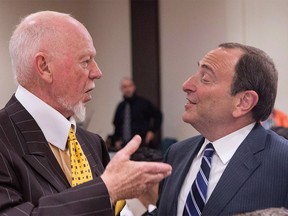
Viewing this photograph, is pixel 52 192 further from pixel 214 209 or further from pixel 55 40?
pixel 214 209

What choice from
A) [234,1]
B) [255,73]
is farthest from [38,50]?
[234,1]

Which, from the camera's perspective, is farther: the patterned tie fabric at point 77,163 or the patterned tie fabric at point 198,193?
the patterned tie fabric at point 198,193

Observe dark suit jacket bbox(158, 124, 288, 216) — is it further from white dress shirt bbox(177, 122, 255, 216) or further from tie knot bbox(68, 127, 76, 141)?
tie knot bbox(68, 127, 76, 141)

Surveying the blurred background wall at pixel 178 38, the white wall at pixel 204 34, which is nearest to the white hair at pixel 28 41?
the blurred background wall at pixel 178 38

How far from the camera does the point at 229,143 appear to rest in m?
1.85

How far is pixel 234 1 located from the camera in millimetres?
5363

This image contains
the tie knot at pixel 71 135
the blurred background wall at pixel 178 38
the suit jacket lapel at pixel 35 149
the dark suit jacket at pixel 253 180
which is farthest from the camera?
the blurred background wall at pixel 178 38

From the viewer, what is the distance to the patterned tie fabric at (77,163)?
148 centimetres

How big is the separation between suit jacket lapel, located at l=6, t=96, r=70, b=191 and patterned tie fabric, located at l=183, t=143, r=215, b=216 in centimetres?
51

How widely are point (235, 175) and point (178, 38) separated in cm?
484

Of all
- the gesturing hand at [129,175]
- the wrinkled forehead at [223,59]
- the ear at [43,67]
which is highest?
the ear at [43,67]

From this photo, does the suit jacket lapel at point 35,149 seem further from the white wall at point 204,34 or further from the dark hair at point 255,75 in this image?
the white wall at point 204,34

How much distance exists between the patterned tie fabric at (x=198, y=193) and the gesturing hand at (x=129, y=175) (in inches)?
19.8

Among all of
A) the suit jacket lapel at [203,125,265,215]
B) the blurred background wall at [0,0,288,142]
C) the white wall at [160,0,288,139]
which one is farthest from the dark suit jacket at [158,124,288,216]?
the white wall at [160,0,288,139]
